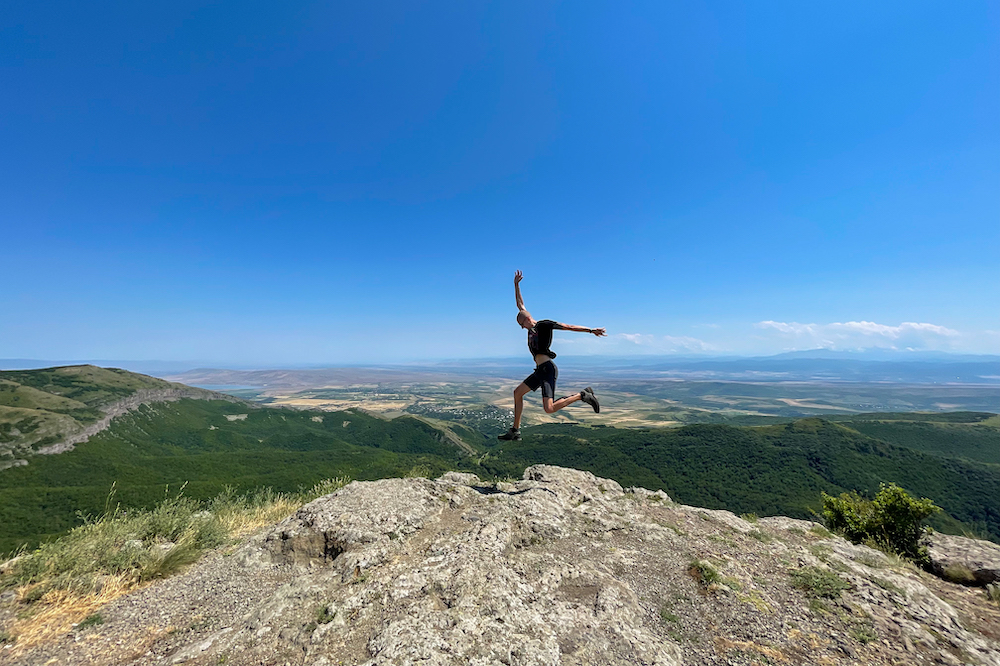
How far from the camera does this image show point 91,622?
4.75 m

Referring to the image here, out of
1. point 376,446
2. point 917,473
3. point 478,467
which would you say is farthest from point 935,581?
point 376,446

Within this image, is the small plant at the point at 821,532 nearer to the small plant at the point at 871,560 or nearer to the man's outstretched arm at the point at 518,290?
the small plant at the point at 871,560

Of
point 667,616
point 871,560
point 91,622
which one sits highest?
point 91,622

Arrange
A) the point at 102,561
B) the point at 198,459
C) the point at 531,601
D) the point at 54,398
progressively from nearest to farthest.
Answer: the point at 531,601 < the point at 102,561 < the point at 198,459 < the point at 54,398

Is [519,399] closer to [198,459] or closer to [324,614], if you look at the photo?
[324,614]

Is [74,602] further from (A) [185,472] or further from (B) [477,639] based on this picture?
(A) [185,472]

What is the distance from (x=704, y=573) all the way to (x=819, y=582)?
1620 mm

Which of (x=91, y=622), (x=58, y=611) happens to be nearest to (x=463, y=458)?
(x=58, y=611)

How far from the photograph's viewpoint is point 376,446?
155500 mm

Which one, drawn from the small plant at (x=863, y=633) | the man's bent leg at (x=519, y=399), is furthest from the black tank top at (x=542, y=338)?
the small plant at (x=863, y=633)

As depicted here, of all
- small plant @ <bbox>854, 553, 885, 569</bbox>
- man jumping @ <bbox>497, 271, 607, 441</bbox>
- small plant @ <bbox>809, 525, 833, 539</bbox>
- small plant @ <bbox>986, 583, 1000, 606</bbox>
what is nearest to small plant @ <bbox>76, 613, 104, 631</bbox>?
man jumping @ <bbox>497, 271, 607, 441</bbox>

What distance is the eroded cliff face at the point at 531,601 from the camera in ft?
14.2

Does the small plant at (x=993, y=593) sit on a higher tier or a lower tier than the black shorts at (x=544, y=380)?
lower

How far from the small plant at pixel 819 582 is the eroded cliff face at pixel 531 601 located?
0.9 inches
